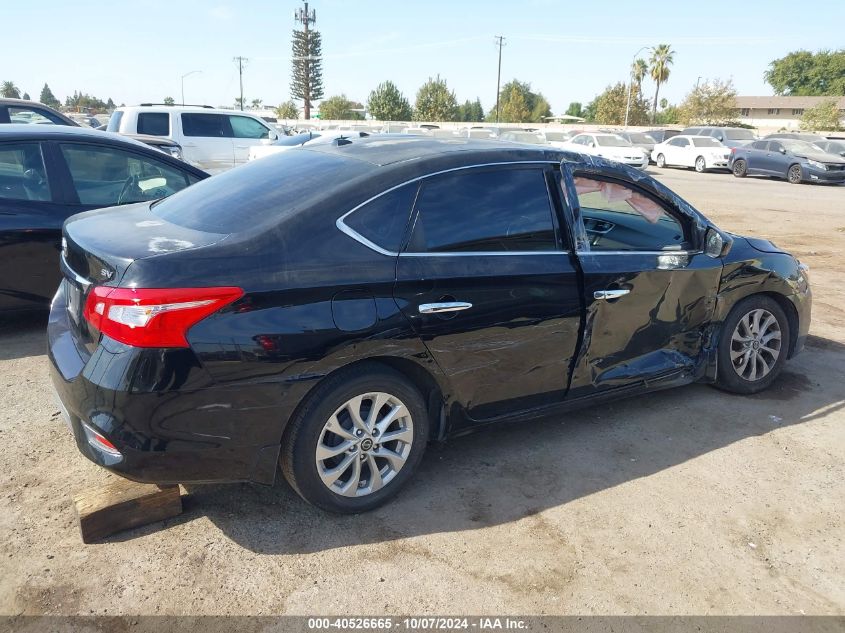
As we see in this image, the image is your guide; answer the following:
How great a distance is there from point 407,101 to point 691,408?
92092 millimetres

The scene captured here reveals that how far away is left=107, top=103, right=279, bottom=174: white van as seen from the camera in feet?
46.6

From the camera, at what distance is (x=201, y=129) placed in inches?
581

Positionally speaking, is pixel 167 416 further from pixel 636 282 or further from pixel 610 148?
pixel 610 148

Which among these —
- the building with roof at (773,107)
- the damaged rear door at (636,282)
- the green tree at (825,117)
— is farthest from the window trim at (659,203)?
the building with roof at (773,107)

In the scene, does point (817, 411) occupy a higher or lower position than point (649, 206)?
lower

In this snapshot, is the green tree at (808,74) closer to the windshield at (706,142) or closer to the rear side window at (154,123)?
the windshield at (706,142)

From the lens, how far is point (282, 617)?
2.55 m

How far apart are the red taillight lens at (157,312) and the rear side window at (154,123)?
509 inches

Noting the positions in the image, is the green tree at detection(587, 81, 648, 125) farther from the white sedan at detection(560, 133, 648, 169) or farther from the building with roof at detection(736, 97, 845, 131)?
the white sedan at detection(560, 133, 648, 169)

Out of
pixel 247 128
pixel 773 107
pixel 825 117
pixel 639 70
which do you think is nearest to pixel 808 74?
pixel 773 107

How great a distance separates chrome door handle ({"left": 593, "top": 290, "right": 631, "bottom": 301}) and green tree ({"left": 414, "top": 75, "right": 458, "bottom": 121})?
8089 cm

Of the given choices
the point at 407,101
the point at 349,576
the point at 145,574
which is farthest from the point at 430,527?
the point at 407,101

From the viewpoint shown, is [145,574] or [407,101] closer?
[145,574]

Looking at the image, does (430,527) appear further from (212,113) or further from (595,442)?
(212,113)
